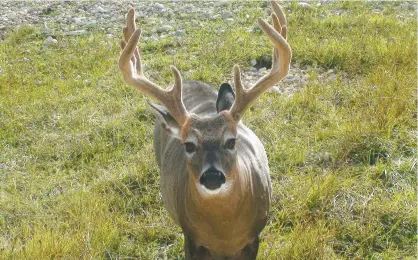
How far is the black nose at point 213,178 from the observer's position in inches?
131

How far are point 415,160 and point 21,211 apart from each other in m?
3.52

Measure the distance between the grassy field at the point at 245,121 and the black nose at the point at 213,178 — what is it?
1.27 m

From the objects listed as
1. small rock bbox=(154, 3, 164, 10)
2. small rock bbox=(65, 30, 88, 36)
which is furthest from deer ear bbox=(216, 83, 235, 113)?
small rock bbox=(154, 3, 164, 10)

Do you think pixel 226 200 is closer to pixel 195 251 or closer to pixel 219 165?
pixel 219 165

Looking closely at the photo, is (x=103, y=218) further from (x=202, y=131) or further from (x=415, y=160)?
(x=415, y=160)

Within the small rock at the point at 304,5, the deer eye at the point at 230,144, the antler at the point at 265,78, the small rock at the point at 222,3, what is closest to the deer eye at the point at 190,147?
the deer eye at the point at 230,144

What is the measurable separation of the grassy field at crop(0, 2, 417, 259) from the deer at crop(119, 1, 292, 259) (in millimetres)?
644

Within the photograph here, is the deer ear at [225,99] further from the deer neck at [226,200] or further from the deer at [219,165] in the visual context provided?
the deer neck at [226,200]

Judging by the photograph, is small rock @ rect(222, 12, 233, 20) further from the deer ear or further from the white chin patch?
the white chin patch

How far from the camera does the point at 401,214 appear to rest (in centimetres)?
466

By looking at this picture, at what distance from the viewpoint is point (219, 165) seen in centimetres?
338

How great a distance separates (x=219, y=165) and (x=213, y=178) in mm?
104

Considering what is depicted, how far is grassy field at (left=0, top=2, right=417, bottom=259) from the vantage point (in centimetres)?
466

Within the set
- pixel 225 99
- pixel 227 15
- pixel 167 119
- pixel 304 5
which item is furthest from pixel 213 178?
pixel 304 5
